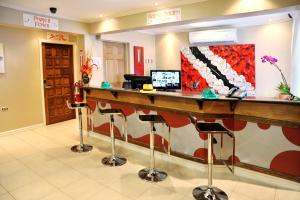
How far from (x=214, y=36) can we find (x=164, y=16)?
2.19 metres

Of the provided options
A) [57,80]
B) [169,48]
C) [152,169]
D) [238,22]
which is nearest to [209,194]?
[152,169]

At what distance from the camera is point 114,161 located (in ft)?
11.2

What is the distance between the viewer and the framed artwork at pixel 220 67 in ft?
18.8

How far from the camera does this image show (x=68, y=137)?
471 centimetres

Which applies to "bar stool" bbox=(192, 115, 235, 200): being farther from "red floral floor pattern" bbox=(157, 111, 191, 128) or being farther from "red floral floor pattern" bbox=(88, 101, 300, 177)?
"red floral floor pattern" bbox=(157, 111, 191, 128)

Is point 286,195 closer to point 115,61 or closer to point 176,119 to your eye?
point 176,119

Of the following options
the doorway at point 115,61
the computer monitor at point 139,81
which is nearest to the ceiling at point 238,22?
the doorway at point 115,61

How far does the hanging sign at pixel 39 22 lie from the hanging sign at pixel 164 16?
1959 millimetres

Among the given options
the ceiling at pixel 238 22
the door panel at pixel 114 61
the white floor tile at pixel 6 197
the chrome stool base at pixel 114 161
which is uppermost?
the ceiling at pixel 238 22

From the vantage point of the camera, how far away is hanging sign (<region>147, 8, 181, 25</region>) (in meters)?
4.01

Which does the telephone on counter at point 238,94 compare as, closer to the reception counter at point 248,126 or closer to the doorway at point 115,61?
the reception counter at point 248,126

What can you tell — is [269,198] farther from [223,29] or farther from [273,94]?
[223,29]

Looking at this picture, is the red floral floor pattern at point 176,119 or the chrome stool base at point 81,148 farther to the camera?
the chrome stool base at point 81,148

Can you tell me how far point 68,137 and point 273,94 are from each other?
193 inches
